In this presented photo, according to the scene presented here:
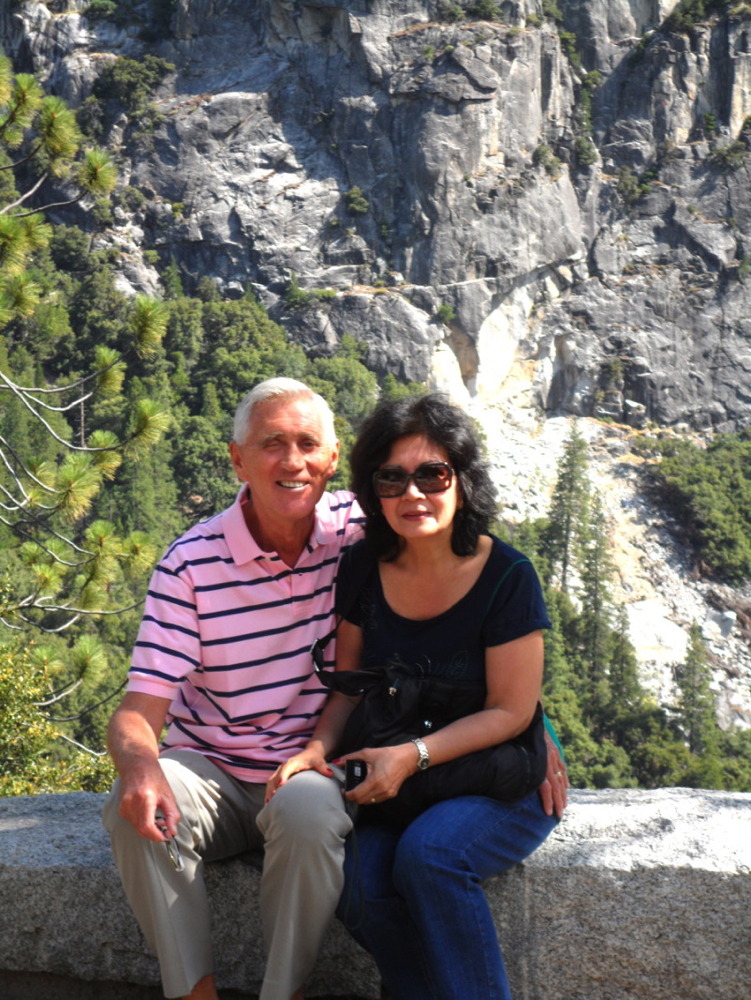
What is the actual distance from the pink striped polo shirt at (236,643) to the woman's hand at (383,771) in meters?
0.26

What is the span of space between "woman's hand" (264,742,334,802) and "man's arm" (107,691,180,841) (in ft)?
0.58

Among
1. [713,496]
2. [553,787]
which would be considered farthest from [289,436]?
[713,496]

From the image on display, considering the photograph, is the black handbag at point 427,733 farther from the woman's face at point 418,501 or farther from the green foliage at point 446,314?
the green foliage at point 446,314

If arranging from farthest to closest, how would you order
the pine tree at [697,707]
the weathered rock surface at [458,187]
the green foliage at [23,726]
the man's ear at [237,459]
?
the weathered rock surface at [458,187] → the pine tree at [697,707] → the green foliage at [23,726] → the man's ear at [237,459]

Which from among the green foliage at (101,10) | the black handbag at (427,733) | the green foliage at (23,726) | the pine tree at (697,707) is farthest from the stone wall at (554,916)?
the green foliage at (101,10)

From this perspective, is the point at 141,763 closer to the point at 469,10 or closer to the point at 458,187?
the point at 458,187

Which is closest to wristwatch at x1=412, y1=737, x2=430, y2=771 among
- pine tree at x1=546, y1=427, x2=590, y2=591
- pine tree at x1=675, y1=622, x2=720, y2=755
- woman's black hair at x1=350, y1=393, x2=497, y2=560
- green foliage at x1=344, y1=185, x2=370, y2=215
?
woman's black hair at x1=350, y1=393, x2=497, y2=560

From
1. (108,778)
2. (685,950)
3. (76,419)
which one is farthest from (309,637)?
(76,419)

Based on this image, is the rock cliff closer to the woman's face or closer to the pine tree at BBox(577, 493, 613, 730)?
the pine tree at BBox(577, 493, 613, 730)

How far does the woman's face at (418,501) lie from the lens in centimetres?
218

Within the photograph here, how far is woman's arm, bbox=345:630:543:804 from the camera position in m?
2.00

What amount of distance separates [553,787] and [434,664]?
346 millimetres

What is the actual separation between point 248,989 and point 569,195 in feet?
178

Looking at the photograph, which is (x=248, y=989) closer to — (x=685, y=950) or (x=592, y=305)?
(x=685, y=950)
